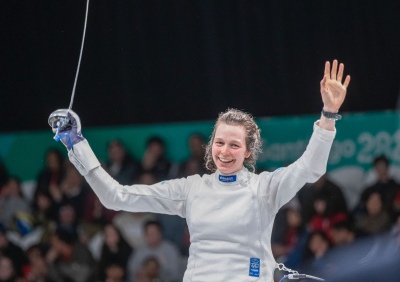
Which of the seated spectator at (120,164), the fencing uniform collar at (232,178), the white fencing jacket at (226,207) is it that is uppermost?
the seated spectator at (120,164)

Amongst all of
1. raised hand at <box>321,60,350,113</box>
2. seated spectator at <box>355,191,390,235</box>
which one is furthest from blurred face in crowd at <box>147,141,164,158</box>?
raised hand at <box>321,60,350,113</box>

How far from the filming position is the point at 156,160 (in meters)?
6.58

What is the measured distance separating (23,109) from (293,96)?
2.37 m

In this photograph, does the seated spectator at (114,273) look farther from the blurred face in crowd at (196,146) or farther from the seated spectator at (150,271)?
the blurred face in crowd at (196,146)

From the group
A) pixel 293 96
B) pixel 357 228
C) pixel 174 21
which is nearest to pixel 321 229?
pixel 357 228

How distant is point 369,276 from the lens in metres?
5.29

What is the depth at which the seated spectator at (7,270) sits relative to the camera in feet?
21.5

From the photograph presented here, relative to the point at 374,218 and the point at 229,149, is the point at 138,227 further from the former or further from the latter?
the point at 229,149

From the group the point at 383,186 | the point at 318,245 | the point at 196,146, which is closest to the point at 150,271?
the point at 196,146

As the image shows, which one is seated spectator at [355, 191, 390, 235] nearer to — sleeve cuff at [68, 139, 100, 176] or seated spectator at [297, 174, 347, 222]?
seated spectator at [297, 174, 347, 222]

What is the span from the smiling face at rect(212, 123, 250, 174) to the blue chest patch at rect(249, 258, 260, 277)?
0.34 m

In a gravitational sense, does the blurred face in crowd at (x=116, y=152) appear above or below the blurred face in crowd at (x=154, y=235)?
above

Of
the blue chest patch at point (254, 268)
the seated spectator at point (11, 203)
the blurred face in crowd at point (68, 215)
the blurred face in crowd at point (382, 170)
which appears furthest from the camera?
the seated spectator at point (11, 203)

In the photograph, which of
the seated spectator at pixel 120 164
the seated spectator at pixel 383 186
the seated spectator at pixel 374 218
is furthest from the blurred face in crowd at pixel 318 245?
the seated spectator at pixel 120 164
